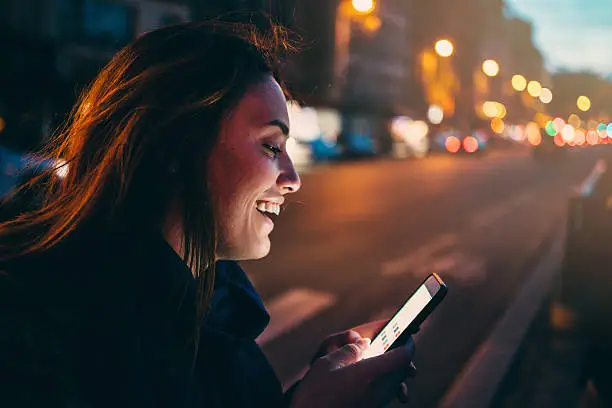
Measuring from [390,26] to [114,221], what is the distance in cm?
7676

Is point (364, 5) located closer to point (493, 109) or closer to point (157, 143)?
point (157, 143)

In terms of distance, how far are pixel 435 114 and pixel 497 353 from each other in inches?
3211

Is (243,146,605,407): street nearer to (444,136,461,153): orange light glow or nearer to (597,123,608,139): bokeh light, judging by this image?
(444,136,461,153): orange light glow

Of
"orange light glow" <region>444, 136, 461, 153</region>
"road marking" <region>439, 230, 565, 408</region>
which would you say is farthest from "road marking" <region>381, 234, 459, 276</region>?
"orange light glow" <region>444, 136, 461, 153</region>

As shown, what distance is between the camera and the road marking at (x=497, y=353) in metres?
4.45

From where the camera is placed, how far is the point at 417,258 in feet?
32.6

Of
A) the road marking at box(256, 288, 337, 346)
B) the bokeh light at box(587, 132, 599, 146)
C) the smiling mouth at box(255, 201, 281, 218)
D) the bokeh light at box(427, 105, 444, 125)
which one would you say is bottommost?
the bokeh light at box(587, 132, 599, 146)

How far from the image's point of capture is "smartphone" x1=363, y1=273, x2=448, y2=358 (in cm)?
176

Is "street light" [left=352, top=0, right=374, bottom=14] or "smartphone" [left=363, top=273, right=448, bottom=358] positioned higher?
"street light" [left=352, top=0, right=374, bottom=14]

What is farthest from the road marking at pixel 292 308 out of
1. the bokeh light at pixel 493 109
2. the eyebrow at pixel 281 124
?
the bokeh light at pixel 493 109

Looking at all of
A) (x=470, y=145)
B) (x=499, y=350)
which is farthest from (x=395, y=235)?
(x=470, y=145)

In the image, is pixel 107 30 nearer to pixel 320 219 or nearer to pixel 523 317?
pixel 320 219

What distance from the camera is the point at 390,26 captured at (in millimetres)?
74938

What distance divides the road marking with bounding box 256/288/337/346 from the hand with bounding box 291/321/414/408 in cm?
435
